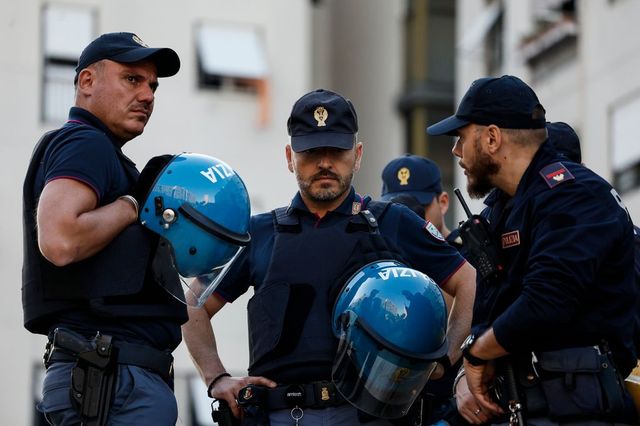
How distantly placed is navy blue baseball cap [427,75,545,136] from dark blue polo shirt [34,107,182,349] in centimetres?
146

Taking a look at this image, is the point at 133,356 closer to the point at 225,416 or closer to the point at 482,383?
the point at 225,416

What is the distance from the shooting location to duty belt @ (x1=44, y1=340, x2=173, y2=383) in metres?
5.79

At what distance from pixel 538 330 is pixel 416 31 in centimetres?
2119

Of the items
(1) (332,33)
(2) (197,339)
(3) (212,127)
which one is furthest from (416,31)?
(2) (197,339)

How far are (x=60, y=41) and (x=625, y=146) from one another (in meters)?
9.52

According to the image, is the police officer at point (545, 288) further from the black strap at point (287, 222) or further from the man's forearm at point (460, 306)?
the black strap at point (287, 222)

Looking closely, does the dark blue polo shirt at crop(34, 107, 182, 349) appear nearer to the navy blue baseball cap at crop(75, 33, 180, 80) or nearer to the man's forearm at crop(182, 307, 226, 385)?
the navy blue baseball cap at crop(75, 33, 180, 80)

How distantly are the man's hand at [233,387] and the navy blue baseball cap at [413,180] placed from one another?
2.23 metres

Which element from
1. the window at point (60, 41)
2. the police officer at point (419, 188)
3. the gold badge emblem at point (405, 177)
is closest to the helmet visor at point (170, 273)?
the police officer at point (419, 188)

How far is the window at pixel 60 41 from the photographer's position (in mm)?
23875

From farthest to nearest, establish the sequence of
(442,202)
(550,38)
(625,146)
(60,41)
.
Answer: (60,41) → (550,38) → (625,146) → (442,202)

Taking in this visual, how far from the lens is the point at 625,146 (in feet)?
64.0

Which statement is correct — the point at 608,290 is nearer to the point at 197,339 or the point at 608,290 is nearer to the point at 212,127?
the point at 197,339

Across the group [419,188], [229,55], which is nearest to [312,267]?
[419,188]
